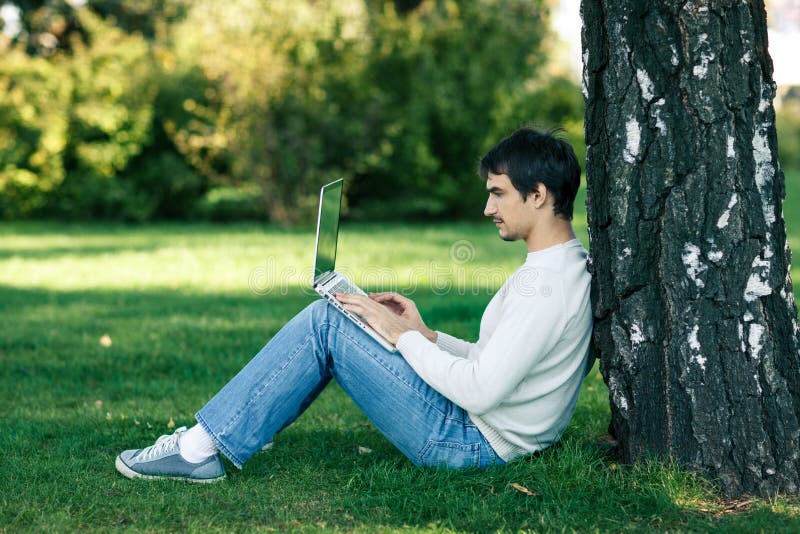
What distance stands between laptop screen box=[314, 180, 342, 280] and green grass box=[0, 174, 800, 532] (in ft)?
2.64

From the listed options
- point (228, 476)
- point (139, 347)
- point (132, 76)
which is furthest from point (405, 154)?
point (228, 476)

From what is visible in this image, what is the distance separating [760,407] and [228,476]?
191 cm

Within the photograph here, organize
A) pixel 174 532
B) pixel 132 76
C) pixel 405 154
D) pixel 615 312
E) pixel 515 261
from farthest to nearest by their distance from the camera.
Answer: pixel 132 76
pixel 405 154
pixel 515 261
pixel 615 312
pixel 174 532

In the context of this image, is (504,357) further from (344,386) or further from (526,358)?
(344,386)

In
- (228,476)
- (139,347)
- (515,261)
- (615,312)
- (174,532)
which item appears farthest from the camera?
(515,261)

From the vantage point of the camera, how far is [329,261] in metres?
3.48

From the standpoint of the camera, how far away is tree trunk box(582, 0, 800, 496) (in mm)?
2893

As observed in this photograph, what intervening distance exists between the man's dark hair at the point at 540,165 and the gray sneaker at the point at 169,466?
1.47m

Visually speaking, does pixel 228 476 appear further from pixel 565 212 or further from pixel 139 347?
pixel 139 347

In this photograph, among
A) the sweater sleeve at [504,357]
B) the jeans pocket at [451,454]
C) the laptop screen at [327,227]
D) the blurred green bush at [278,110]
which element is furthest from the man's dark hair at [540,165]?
the blurred green bush at [278,110]

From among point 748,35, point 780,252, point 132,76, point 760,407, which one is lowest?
point 760,407

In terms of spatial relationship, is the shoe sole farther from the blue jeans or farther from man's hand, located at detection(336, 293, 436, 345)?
man's hand, located at detection(336, 293, 436, 345)

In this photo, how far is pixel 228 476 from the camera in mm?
3389

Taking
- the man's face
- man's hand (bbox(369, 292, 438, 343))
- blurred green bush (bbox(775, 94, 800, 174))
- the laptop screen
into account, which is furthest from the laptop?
blurred green bush (bbox(775, 94, 800, 174))
